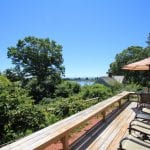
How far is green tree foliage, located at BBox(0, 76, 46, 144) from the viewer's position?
912 centimetres

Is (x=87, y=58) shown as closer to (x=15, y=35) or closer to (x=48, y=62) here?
(x=48, y=62)

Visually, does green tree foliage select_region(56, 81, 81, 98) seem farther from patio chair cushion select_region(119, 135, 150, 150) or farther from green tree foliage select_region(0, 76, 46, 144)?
patio chair cushion select_region(119, 135, 150, 150)

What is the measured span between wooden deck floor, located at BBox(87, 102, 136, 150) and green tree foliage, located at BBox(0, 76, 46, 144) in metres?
2.86

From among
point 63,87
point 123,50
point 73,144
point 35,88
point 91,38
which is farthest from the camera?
point 123,50

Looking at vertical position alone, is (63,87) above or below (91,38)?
below

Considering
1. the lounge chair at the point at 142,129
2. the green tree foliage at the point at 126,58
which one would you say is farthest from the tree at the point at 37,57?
the lounge chair at the point at 142,129

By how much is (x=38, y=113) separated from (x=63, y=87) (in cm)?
2941

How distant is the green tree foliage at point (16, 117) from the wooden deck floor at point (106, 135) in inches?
104

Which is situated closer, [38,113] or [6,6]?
[38,113]

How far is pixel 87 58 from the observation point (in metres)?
53.6

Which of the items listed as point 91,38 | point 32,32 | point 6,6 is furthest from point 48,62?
point 6,6

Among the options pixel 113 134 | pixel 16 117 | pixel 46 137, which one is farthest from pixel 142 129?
pixel 16 117

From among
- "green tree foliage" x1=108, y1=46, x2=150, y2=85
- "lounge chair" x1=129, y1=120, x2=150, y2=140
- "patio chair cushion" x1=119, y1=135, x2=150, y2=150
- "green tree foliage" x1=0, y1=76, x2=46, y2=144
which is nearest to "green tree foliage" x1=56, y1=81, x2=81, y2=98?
"green tree foliage" x1=108, y1=46, x2=150, y2=85

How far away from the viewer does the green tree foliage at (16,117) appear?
29.9ft
